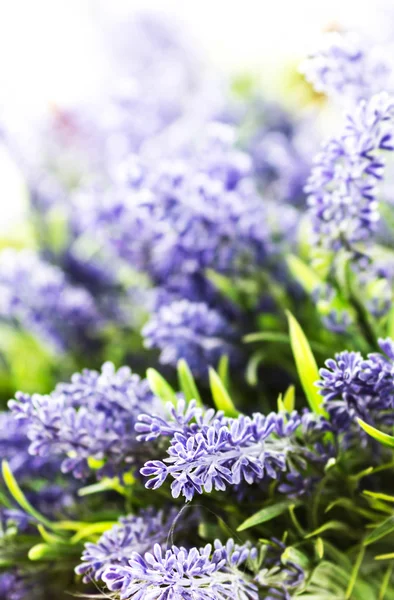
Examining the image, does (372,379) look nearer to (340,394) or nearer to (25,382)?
(340,394)

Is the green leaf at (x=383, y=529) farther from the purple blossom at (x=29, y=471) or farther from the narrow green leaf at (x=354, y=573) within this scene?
the purple blossom at (x=29, y=471)

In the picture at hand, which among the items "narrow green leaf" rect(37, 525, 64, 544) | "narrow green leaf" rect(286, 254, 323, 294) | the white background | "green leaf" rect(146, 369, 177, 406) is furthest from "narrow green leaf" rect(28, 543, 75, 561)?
the white background

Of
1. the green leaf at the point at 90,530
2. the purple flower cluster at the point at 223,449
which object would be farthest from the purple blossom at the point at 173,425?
the green leaf at the point at 90,530

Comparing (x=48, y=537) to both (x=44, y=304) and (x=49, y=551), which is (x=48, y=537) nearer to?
(x=49, y=551)

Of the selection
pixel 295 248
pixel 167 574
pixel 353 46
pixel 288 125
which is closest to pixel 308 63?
pixel 353 46

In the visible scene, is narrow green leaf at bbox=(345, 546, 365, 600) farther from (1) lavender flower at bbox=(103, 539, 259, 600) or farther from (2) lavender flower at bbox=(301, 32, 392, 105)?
(2) lavender flower at bbox=(301, 32, 392, 105)

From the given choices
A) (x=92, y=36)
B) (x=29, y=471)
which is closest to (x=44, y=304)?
(x=29, y=471)

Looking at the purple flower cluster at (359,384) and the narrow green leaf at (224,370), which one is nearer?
the purple flower cluster at (359,384)
